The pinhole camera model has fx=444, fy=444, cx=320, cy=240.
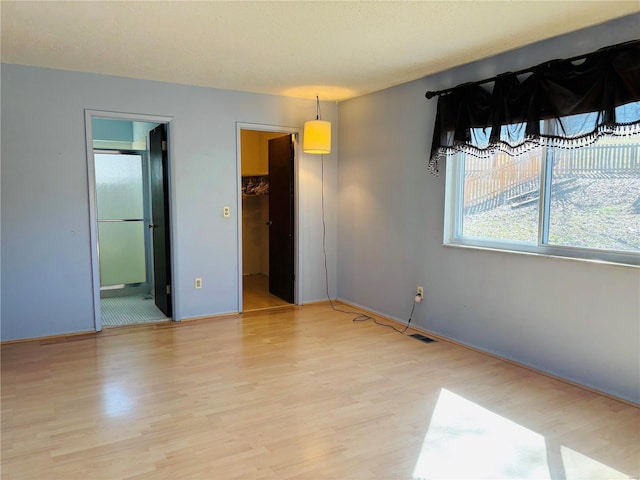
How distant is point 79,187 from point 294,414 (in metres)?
2.91

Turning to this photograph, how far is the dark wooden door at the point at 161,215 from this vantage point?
459 centimetres

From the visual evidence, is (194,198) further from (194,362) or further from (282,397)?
(282,397)

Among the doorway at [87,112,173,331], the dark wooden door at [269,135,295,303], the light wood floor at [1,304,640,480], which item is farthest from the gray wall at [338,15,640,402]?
the doorway at [87,112,173,331]

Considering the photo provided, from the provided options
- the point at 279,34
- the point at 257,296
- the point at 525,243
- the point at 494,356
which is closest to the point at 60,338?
the point at 257,296

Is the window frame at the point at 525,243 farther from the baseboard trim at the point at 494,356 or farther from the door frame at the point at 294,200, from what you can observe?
the door frame at the point at 294,200

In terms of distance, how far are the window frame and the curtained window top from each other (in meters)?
0.20

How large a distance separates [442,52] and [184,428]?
3.15 meters

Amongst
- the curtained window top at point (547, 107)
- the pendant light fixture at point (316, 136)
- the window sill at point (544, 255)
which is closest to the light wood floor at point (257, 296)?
the pendant light fixture at point (316, 136)

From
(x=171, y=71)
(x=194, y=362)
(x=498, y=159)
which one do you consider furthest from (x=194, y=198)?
(x=498, y=159)

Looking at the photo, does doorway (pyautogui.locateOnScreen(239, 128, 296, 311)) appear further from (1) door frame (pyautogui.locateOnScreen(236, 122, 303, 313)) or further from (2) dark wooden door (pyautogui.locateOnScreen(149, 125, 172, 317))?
(2) dark wooden door (pyautogui.locateOnScreen(149, 125, 172, 317))

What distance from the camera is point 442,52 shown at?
3408mm

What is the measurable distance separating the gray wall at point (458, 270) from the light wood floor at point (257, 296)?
84 centimetres

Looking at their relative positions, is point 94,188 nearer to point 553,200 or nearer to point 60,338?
point 60,338

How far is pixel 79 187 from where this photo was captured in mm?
4055
